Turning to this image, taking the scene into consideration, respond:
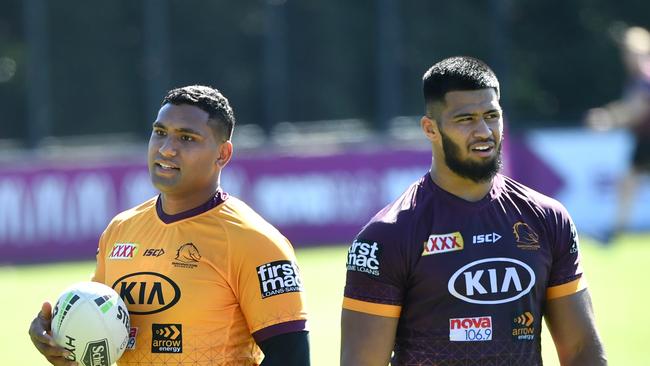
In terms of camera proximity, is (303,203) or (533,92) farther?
(533,92)

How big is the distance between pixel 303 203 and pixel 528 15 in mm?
6895

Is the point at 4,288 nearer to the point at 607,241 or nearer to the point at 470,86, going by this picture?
the point at 607,241

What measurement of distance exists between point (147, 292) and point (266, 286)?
54cm

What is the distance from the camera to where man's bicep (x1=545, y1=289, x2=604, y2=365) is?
182 inches

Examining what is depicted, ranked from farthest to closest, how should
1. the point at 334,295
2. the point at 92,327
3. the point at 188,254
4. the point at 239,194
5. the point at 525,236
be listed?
1. the point at 239,194
2. the point at 334,295
3. the point at 188,254
4. the point at 92,327
5. the point at 525,236

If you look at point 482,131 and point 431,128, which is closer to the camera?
point 482,131

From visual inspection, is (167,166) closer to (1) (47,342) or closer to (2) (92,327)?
(2) (92,327)

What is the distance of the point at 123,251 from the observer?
500 centimetres

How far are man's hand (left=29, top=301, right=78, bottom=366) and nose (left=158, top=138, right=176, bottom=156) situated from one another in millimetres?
798

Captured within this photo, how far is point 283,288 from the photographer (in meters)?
4.66

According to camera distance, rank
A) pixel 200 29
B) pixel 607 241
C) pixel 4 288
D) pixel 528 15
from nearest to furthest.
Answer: pixel 4 288
pixel 607 241
pixel 200 29
pixel 528 15

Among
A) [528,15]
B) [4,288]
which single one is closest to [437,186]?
[4,288]

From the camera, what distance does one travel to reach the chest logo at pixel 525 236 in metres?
4.57

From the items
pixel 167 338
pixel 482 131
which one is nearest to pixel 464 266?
pixel 482 131
